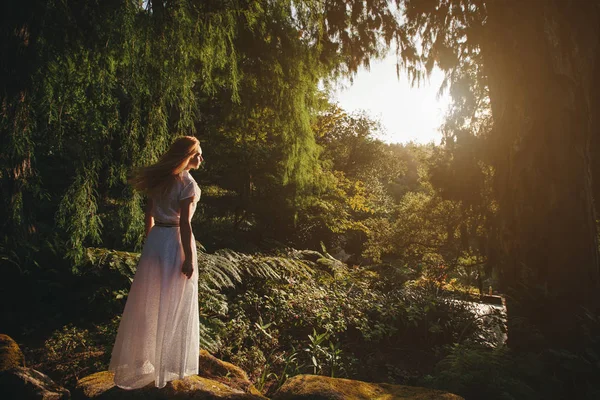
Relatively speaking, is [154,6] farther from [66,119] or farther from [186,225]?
[186,225]

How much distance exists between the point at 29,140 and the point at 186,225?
127cm

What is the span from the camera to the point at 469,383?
10.8 feet

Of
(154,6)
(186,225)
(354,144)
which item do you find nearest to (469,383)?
(186,225)

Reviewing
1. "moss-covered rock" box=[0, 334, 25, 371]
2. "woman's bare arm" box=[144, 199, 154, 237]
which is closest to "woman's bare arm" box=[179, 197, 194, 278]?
"woman's bare arm" box=[144, 199, 154, 237]

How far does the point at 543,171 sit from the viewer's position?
14.0 feet

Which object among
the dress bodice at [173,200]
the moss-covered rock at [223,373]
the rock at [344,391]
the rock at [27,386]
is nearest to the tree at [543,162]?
the rock at [344,391]

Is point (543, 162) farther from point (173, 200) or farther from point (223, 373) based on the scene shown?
point (223, 373)

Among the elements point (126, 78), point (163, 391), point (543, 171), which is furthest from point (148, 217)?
point (543, 171)

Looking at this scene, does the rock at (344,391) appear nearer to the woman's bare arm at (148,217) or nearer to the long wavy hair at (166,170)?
the woman's bare arm at (148,217)

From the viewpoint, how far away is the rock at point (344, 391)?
9.09ft

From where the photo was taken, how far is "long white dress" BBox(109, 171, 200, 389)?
2.68m

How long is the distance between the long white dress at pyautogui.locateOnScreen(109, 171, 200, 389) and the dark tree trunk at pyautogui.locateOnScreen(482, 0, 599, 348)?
3.64 meters

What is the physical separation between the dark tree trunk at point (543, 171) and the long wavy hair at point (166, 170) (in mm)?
4029

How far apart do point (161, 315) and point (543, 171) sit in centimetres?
460
